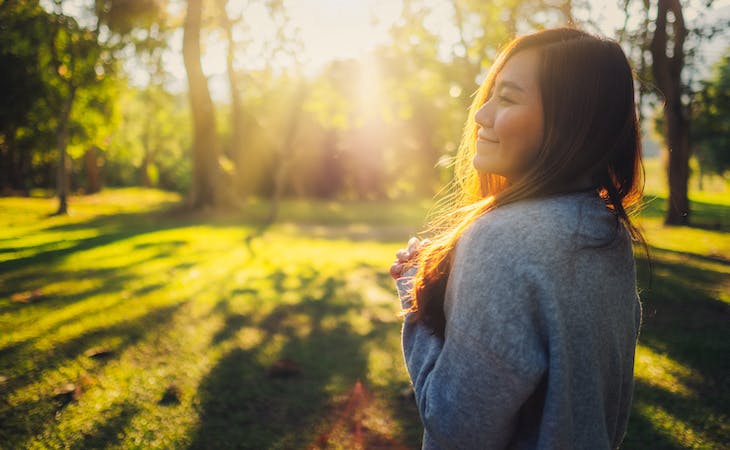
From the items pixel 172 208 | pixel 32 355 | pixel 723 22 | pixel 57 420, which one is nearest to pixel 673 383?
pixel 57 420

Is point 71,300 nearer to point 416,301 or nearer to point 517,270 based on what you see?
point 416,301

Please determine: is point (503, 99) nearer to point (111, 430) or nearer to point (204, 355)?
point (111, 430)

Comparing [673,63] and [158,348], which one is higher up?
[673,63]

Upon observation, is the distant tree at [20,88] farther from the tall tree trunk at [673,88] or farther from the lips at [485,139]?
the tall tree trunk at [673,88]

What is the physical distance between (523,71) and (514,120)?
175 mm

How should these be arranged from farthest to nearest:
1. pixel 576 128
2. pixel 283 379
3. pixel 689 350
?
→ 1. pixel 689 350
2. pixel 283 379
3. pixel 576 128

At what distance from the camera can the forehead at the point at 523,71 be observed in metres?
1.40

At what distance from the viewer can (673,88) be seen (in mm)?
12469

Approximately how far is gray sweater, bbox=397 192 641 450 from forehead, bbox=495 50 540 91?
389 mm

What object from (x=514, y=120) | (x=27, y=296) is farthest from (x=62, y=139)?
(x=514, y=120)

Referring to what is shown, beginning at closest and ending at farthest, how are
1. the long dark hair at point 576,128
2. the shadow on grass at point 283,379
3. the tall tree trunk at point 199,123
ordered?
the long dark hair at point 576,128
the shadow on grass at point 283,379
the tall tree trunk at point 199,123

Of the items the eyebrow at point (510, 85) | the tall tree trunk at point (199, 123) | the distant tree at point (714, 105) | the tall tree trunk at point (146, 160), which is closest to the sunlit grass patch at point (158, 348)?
the eyebrow at point (510, 85)

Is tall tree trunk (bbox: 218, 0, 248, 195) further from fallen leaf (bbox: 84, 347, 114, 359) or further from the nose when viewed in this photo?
the nose

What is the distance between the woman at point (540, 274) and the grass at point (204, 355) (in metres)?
0.73
